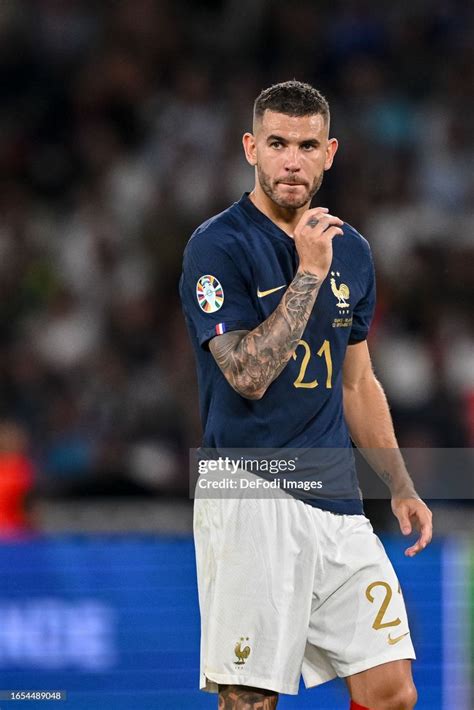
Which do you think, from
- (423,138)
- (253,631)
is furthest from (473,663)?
(423,138)

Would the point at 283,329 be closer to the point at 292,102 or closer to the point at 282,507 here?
the point at 282,507

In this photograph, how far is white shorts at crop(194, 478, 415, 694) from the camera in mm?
3623

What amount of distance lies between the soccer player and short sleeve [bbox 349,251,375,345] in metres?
0.17

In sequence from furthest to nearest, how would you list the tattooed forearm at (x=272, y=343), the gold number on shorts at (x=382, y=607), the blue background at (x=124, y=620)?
the blue background at (x=124, y=620)
the gold number on shorts at (x=382, y=607)
the tattooed forearm at (x=272, y=343)

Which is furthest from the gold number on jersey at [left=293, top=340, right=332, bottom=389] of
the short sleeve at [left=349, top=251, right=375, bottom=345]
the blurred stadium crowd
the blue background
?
the blurred stadium crowd

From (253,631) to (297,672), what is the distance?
0.17m

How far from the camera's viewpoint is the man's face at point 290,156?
3.68 meters

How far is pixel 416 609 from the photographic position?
17.1 feet

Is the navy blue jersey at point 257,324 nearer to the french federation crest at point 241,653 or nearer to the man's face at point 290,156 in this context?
the man's face at point 290,156

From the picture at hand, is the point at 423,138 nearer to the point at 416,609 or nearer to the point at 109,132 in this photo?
the point at 109,132

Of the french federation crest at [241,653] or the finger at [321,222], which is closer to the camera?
the finger at [321,222]

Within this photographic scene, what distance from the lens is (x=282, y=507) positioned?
12.0 ft

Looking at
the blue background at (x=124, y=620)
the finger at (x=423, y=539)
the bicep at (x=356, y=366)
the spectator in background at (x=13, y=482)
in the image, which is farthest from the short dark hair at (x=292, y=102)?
the spectator in background at (x=13, y=482)

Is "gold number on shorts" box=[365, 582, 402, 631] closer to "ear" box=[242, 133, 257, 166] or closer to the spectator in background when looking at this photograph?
"ear" box=[242, 133, 257, 166]
